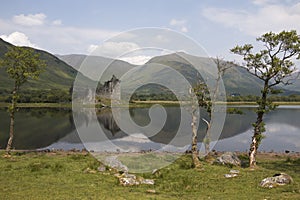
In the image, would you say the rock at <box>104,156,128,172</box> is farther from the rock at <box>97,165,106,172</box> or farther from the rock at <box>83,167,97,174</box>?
the rock at <box>83,167,97,174</box>

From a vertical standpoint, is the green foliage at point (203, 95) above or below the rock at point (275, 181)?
above

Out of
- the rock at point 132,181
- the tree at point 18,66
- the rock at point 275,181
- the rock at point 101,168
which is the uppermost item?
the tree at point 18,66

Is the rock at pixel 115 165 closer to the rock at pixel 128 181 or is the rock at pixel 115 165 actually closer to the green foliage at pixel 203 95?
the rock at pixel 128 181

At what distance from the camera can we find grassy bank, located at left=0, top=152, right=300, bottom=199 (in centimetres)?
1844

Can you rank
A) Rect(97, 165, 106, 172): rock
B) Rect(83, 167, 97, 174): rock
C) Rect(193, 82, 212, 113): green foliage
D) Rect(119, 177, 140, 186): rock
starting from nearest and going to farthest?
Rect(119, 177, 140, 186): rock → Rect(83, 167, 97, 174): rock → Rect(97, 165, 106, 172): rock → Rect(193, 82, 212, 113): green foliage

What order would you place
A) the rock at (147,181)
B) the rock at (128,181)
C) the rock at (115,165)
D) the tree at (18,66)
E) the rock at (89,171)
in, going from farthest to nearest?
the tree at (18,66) < the rock at (115,165) < the rock at (89,171) < the rock at (147,181) < the rock at (128,181)

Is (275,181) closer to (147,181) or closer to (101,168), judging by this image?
(147,181)

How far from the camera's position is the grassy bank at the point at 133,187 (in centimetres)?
1844

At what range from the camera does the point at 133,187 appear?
832 inches

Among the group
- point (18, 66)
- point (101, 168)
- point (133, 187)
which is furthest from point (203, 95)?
point (18, 66)

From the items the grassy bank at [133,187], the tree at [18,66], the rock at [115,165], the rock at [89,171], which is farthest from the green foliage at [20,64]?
the rock at [89,171]

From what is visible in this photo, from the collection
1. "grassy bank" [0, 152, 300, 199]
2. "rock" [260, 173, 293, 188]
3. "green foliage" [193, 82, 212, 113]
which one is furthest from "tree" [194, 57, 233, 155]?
"rock" [260, 173, 293, 188]

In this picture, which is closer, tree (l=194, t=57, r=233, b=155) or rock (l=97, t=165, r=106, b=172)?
rock (l=97, t=165, r=106, b=172)

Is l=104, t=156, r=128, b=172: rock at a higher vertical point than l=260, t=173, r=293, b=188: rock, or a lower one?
lower
